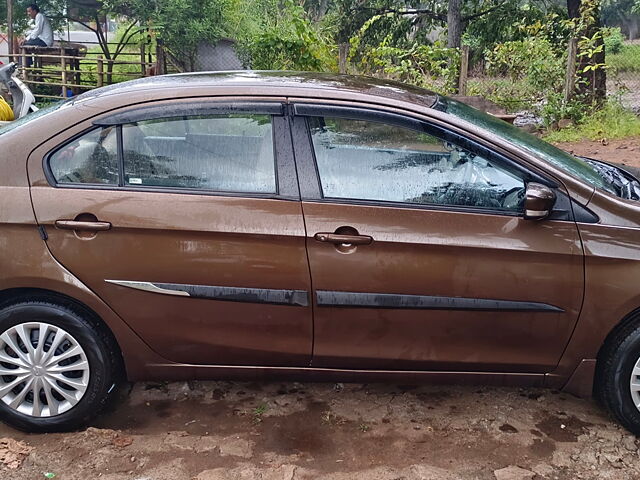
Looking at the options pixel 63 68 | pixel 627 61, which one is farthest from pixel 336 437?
pixel 63 68

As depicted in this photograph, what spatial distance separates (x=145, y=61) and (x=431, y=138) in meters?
12.5

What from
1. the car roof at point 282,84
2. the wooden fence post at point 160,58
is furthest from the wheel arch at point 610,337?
the wooden fence post at point 160,58

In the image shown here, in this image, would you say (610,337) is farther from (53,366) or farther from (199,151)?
(53,366)

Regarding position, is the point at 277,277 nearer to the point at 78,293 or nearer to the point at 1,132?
the point at 78,293

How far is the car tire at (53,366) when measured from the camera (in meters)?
2.92

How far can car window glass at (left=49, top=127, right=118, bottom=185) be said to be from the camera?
290 cm

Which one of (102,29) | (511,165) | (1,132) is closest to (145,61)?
(102,29)

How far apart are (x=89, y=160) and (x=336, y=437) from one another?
177 centimetres

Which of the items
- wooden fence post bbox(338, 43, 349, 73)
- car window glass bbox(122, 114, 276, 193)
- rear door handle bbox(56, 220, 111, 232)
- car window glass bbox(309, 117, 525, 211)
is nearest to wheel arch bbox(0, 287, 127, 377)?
rear door handle bbox(56, 220, 111, 232)

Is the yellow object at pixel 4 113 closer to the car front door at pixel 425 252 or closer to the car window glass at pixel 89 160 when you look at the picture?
the car window glass at pixel 89 160

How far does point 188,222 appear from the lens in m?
2.83

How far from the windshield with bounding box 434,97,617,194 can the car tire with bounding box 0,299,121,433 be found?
200cm

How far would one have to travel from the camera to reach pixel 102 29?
1661cm

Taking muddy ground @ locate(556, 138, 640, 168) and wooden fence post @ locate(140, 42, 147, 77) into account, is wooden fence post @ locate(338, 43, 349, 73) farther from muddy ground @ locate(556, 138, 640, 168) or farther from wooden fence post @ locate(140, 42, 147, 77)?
wooden fence post @ locate(140, 42, 147, 77)
